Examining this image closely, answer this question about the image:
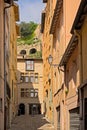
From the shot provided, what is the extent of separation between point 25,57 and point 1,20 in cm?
5201

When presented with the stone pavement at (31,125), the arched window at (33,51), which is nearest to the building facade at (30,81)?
the arched window at (33,51)

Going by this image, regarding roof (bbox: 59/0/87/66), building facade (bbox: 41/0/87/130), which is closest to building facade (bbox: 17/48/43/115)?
building facade (bbox: 41/0/87/130)

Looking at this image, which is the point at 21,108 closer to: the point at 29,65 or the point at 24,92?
the point at 24,92

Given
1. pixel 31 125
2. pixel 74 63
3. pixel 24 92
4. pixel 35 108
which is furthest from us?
pixel 35 108

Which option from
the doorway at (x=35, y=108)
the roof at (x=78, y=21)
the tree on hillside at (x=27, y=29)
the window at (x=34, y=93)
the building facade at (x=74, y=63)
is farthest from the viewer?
the tree on hillside at (x=27, y=29)

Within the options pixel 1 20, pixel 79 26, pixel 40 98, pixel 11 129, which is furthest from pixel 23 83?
pixel 79 26

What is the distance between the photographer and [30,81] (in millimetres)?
79062

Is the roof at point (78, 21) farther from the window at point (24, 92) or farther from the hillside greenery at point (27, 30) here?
the hillside greenery at point (27, 30)

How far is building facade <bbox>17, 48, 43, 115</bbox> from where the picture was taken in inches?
3091

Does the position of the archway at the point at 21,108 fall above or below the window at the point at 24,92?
below

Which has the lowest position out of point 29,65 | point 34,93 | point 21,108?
point 21,108

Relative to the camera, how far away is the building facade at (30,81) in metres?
78.5

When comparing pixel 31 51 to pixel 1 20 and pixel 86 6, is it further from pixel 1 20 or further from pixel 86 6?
pixel 86 6

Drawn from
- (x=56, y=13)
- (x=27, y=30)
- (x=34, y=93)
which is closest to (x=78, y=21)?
(x=56, y=13)
